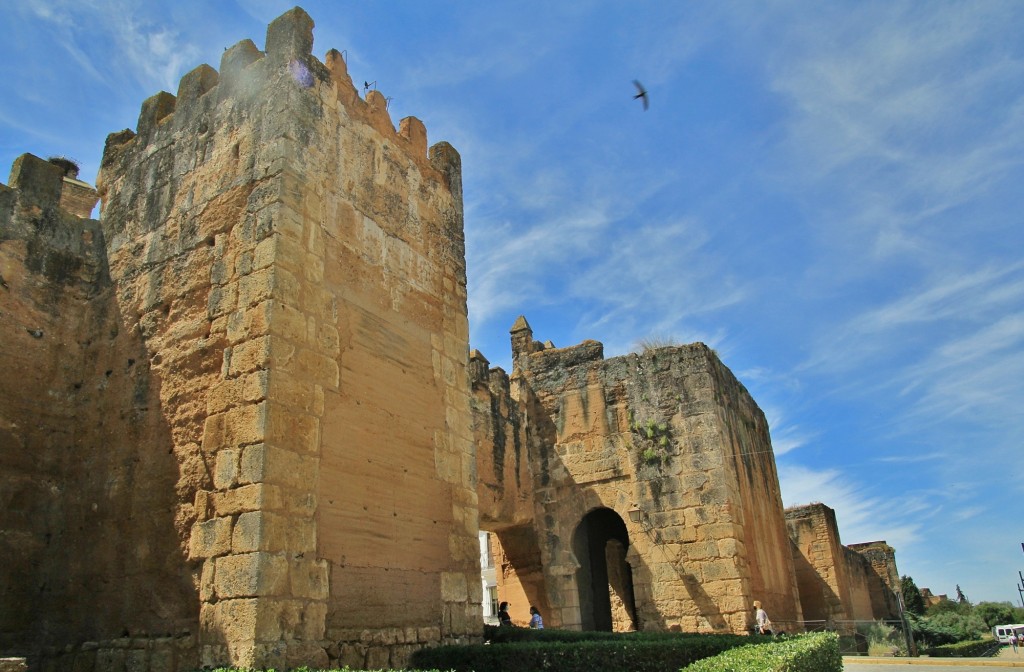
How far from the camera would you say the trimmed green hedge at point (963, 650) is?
19.3 m

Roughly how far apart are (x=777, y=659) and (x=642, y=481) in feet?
25.0

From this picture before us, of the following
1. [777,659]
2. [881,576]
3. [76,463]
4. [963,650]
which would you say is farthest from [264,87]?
[881,576]

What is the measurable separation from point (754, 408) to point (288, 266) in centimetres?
1375

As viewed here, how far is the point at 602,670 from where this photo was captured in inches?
249

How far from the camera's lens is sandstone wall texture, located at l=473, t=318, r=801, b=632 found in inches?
505

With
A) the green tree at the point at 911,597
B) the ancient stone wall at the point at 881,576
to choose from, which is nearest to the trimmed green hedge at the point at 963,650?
the ancient stone wall at the point at 881,576

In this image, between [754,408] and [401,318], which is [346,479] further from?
[754,408]

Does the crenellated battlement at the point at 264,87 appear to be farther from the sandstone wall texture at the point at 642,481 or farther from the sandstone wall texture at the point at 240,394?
the sandstone wall texture at the point at 642,481

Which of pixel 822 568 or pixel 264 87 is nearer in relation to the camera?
pixel 264 87

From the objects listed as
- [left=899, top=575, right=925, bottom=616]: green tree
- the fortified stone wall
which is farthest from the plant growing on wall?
[left=899, top=575, right=925, bottom=616]: green tree

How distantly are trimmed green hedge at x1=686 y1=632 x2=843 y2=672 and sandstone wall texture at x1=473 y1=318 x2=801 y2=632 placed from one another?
4046 millimetres

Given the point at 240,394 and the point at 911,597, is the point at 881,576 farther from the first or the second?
the point at 240,394

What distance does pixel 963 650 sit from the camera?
2045 centimetres

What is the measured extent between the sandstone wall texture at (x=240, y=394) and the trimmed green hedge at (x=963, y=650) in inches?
693
